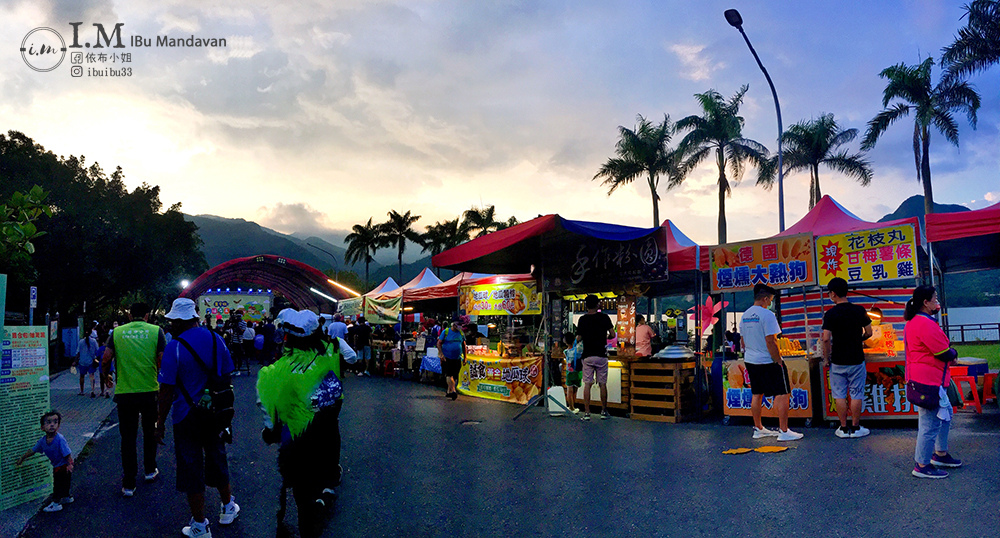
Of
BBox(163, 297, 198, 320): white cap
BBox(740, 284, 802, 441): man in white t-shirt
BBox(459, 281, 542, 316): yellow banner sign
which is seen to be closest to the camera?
BBox(163, 297, 198, 320): white cap

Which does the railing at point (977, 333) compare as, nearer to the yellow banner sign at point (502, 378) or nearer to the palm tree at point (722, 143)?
the palm tree at point (722, 143)

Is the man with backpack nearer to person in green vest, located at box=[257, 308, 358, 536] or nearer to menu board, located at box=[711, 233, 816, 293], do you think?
person in green vest, located at box=[257, 308, 358, 536]

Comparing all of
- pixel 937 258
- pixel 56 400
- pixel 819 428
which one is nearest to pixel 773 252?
pixel 819 428

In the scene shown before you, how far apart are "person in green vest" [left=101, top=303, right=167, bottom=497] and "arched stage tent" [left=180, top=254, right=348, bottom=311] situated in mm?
25236

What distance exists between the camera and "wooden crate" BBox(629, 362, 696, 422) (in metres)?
9.20

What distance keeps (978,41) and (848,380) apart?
2536cm

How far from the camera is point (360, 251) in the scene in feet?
221

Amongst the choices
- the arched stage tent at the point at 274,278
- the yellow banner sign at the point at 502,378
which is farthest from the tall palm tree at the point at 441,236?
the yellow banner sign at the point at 502,378

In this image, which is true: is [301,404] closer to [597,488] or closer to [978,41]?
[597,488]

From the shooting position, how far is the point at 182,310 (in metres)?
4.63

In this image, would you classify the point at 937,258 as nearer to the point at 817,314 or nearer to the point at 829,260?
the point at 817,314

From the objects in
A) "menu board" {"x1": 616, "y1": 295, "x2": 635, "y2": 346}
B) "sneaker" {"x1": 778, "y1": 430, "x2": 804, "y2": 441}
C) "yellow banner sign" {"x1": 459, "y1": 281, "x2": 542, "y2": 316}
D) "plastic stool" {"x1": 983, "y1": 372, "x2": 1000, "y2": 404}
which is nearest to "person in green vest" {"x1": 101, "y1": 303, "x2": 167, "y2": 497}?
"sneaker" {"x1": 778, "y1": 430, "x2": 804, "y2": 441}

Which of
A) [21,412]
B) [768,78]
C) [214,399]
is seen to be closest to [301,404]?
[214,399]

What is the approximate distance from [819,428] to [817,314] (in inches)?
282
